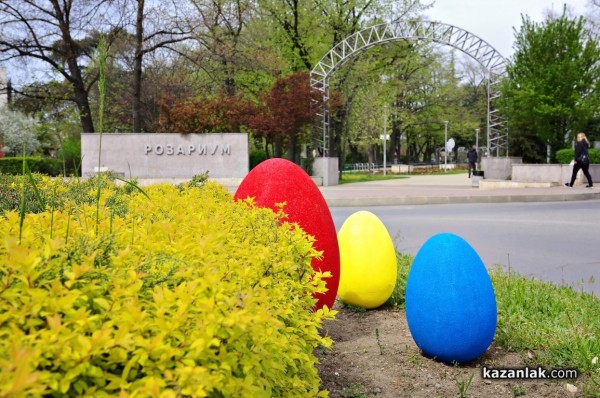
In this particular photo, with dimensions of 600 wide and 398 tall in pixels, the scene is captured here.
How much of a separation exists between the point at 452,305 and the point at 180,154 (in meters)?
22.0

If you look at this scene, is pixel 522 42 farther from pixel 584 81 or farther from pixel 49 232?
pixel 49 232

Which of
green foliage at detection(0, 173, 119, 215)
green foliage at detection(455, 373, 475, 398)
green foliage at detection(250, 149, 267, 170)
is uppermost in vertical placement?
green foliage at detection(250, 149, 267, 170)

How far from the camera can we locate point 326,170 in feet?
89.5

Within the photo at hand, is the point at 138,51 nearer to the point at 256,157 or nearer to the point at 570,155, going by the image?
the point at 256,157

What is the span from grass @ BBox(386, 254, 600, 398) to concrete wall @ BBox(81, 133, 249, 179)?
1924 cm

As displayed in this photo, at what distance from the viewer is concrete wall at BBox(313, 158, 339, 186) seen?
27.3 m

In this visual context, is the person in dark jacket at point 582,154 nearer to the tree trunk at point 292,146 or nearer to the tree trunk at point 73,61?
the tree trunk at point 292,146

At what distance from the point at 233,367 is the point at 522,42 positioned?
30.6 metres

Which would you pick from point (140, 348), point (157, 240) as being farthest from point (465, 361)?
point (140, 348)

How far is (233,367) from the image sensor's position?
5.53 ft

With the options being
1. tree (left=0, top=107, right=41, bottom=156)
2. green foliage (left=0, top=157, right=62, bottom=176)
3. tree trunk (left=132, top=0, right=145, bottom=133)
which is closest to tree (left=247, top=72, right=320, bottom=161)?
tree trunk (left=132, top=0, right=145, bottom=133)

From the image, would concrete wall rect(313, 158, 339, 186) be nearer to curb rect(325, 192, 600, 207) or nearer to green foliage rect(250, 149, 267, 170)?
green foliage rect(250, 149, 267, 170)

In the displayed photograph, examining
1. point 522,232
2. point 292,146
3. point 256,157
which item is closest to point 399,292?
point 522,232

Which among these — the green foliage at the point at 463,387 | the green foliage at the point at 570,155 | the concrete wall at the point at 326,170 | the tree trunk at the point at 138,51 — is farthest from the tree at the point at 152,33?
the green foliage at the point at 463,387
